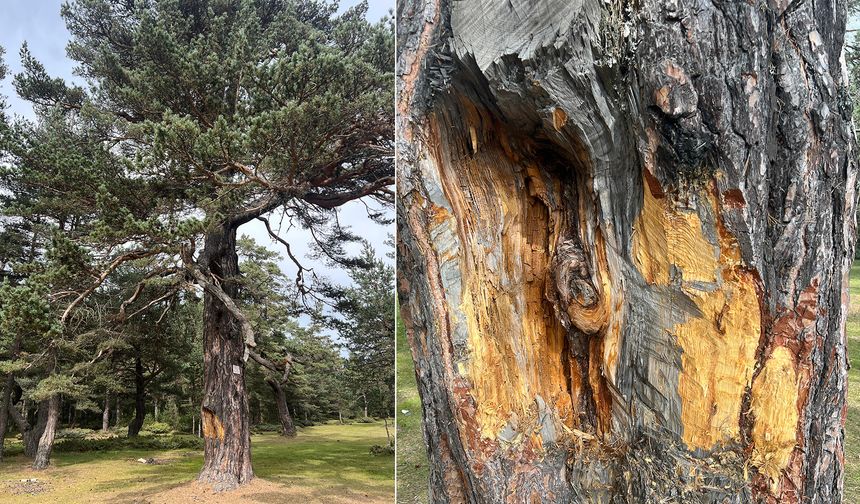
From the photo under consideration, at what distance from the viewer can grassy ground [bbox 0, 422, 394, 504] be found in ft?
7.54

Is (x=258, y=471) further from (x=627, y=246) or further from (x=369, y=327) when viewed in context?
(x=627, y=246)

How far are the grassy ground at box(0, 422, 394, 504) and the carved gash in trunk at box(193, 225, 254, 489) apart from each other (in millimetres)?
89

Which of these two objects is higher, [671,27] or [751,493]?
[671,27]

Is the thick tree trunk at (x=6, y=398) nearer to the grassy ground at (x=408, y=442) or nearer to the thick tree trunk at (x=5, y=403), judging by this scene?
the thick tree trunk at (x=5, y=403)

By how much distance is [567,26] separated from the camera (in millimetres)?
907

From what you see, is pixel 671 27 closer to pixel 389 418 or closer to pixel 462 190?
pixel 462 190

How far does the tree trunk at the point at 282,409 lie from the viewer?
123 inches

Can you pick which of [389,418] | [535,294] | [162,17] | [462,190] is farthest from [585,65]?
[162,17]

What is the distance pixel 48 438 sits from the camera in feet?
7.61

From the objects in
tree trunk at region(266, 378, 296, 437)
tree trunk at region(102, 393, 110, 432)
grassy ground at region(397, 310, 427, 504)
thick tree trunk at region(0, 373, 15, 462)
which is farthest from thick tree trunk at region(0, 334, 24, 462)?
grassy ground at region(397, 310, 427, 504)

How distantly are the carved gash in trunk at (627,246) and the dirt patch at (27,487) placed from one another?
2085mm

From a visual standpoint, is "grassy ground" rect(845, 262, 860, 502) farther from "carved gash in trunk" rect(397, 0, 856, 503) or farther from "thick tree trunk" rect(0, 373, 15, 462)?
"thick tree trunk" rect(0, 373, 15, 462)

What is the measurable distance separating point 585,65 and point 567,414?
0.74 m

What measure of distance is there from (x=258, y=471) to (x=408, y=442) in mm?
929
